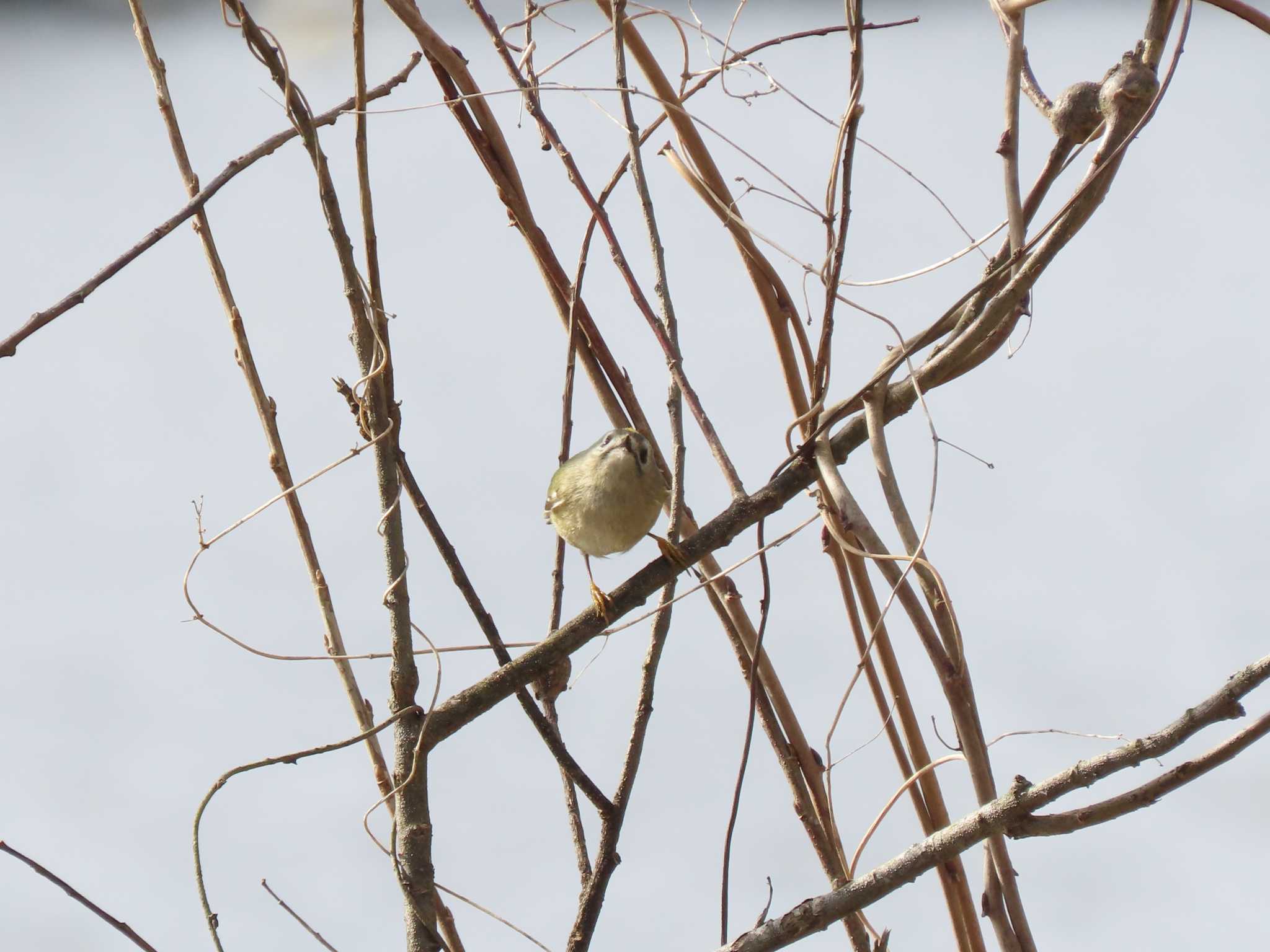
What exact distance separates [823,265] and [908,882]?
611mm

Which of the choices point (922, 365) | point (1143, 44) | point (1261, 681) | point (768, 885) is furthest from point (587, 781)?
point (1143, 44)

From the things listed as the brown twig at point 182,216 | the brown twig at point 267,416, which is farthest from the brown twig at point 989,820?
the brown twig at point 182,216

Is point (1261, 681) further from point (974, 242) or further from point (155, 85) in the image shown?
point (155, 85)

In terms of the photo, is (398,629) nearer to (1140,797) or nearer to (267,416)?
(267,416)

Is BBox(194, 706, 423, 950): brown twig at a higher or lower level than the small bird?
lower

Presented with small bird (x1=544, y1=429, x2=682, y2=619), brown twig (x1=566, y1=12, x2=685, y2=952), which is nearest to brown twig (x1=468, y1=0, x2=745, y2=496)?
brown twig (x1=566, y1=12, x2=685, y2=952)

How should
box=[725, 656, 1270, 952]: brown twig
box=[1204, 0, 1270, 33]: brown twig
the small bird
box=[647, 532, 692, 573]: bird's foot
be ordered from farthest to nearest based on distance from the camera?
the small bird → box=[647, 532, 692, 573]: bird's foot → box=[1204, 0, 1270, 33]: brown twig → box=[725, 656, 1270, 952]: brown twig

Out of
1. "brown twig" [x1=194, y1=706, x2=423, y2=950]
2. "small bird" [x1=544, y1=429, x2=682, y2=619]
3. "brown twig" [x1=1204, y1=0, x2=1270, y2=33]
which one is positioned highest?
"small bird" [x1=544, y1=429, x2=682, y2=619]

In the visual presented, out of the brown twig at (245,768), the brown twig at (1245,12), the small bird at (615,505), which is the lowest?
the brown twig at (245,768)

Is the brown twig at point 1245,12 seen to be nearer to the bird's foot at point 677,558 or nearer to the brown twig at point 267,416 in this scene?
the bird's foot at point 677,558

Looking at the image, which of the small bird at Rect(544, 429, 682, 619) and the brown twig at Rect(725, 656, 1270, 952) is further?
the small bird at Rect(544, 429, 682, 619)

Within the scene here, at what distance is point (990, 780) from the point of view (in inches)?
41.4

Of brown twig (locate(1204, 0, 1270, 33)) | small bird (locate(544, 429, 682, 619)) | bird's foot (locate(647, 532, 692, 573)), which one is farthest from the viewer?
small bird (locate(544, 429, 682, 619))

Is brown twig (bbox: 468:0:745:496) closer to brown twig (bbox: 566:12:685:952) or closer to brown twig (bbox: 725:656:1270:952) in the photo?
brown twig (bbox: 566:12:685:952)
